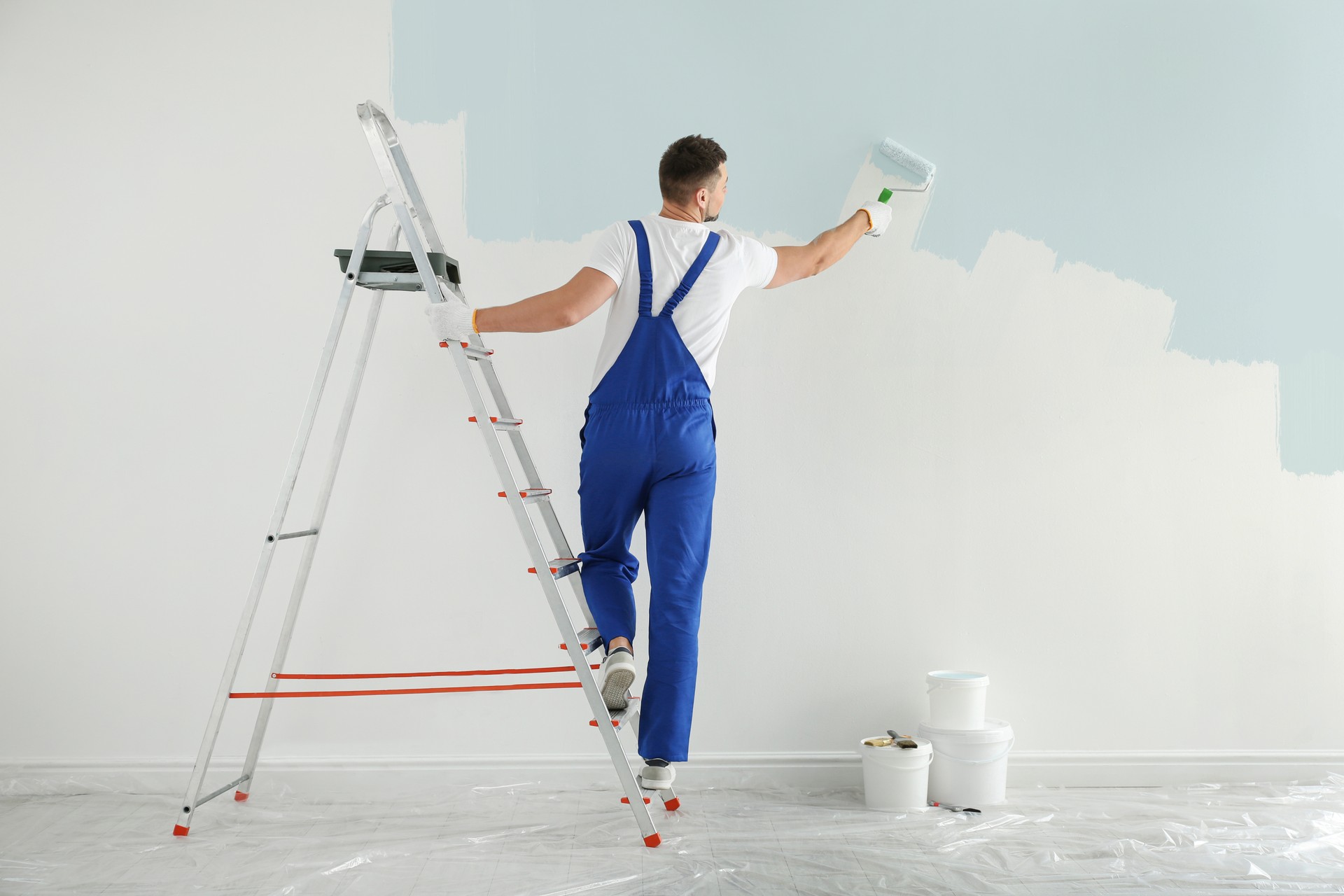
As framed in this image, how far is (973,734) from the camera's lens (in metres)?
2.40

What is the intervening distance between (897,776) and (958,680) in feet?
1.01

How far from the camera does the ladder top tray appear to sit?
7.22ft

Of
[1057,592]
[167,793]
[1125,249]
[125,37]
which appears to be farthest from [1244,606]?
[125,37]

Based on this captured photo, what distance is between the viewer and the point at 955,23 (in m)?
2.58

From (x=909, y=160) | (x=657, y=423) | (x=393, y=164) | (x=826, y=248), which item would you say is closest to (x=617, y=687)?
→ (x=657, y=423)

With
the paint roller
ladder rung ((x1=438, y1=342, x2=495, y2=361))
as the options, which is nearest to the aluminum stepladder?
ladder rung ((x1=438, y1=342, x2=495, y2=361))

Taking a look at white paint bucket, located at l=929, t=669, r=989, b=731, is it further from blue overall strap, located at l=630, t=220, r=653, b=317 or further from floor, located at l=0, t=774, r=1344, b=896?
blue overall strap, located at l=630, t=220, r=653, b=317

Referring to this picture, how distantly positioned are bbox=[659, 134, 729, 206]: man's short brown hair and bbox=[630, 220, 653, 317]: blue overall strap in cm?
14

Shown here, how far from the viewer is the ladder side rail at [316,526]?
2355 mm

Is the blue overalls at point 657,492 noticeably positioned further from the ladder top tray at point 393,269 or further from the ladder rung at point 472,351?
the ladder top tray at point 393,269

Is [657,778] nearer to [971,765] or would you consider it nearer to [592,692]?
[592,692]

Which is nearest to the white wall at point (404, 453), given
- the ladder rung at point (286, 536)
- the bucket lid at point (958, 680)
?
the bucket lid at point (958, 680)

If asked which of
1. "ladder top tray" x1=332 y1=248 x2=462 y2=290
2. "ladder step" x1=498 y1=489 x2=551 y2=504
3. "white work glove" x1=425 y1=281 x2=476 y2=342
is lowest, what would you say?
"ladder step" x1=498 y1=489 x2=551 y2=504

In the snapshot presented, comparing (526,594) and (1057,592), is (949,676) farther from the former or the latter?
(526,594)
